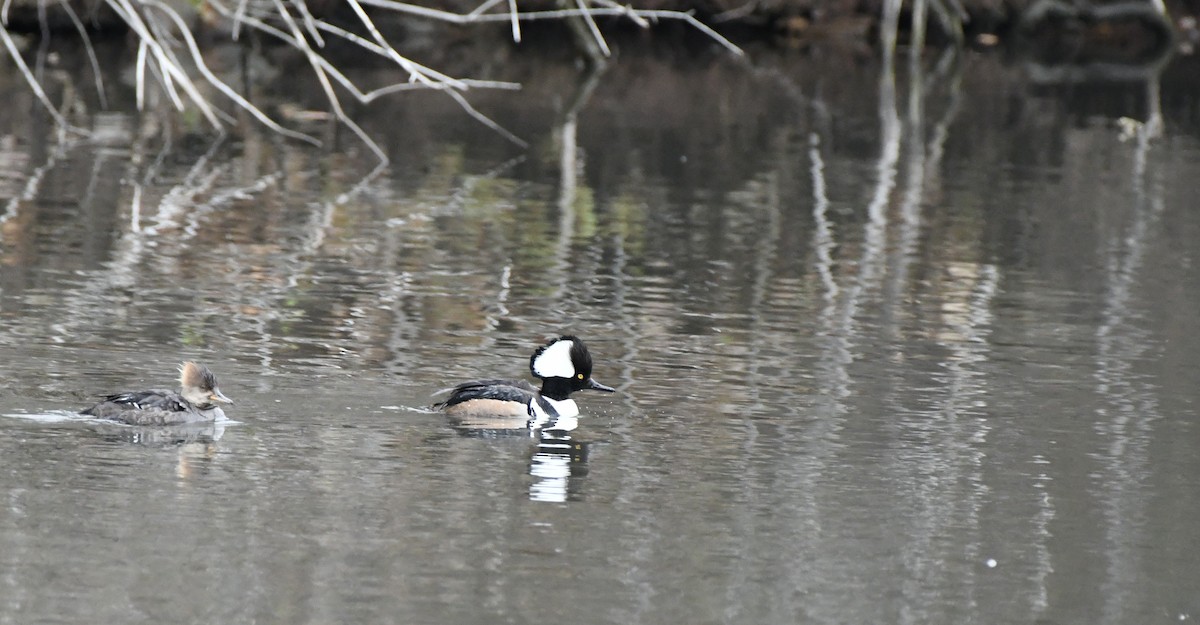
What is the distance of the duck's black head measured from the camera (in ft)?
34.2

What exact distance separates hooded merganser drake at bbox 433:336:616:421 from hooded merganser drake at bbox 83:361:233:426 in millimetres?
1199

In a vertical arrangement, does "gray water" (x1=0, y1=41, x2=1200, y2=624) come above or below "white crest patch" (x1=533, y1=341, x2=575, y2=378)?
below

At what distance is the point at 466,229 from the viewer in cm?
1697

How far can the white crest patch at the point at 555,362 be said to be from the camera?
1041cm

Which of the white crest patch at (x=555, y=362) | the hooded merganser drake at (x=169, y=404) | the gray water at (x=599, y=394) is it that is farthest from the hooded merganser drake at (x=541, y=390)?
the hooded merganser drake at (x=169, y=404)

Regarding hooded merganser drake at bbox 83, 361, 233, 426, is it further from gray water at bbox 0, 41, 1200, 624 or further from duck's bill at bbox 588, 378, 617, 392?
duck's bill at bbox 588, 378, 617, 392

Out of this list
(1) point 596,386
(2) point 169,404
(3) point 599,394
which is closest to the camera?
(2) point 169,404

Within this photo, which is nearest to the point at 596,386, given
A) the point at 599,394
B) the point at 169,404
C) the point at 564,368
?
the point at 564,368

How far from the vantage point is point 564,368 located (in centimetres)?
1042

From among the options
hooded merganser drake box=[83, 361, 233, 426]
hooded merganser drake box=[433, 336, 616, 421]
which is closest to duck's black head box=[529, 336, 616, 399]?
hooded merganser drake box=[433, 336, 616, 421]

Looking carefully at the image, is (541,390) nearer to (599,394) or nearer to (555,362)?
(555,362)

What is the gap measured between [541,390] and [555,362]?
0.54 feet

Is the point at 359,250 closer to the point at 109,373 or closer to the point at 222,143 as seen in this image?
the point at 109,373

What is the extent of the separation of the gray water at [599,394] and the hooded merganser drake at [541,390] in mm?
151
